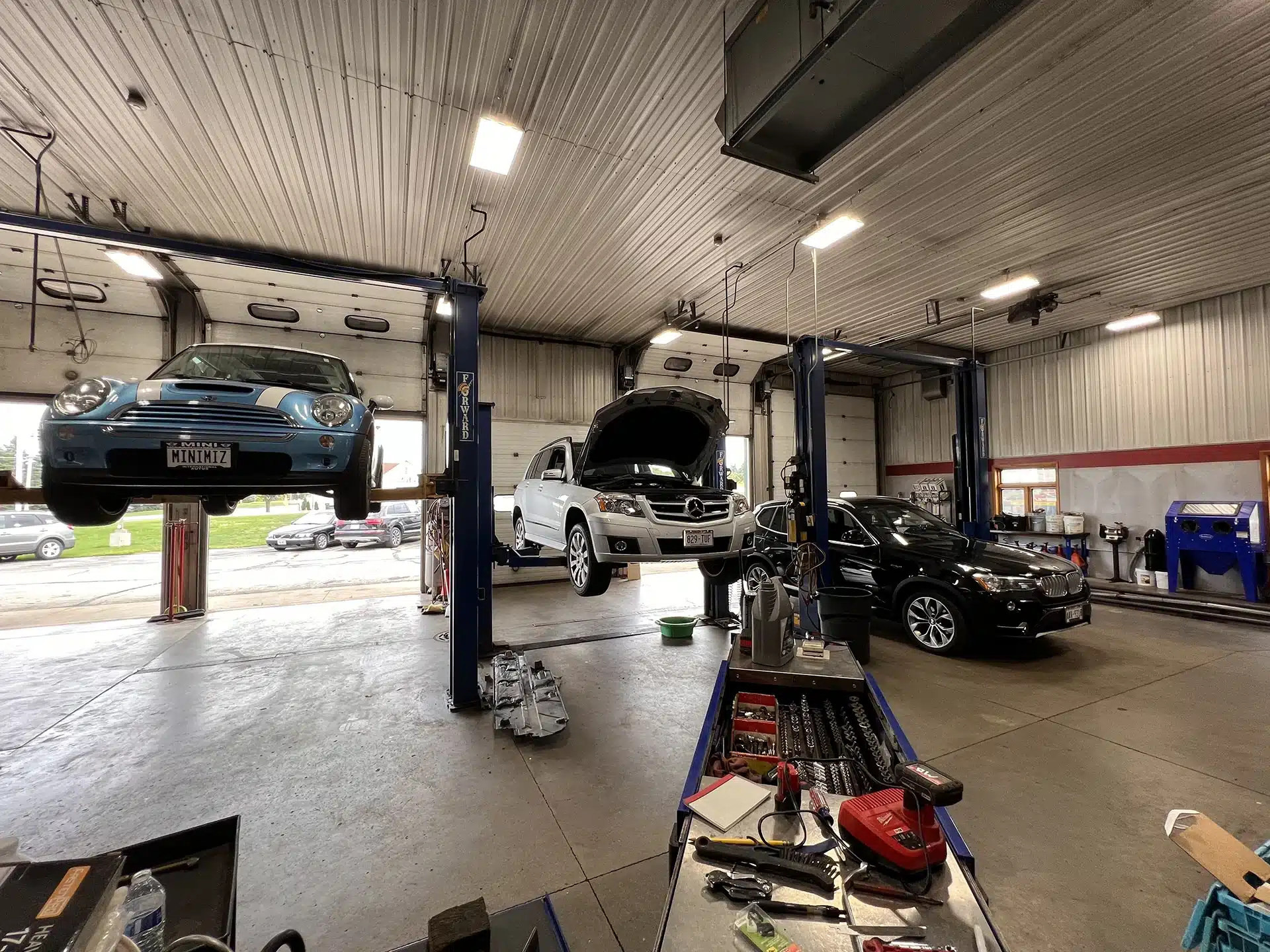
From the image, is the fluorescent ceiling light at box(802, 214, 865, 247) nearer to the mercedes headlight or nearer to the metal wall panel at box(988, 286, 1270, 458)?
the mercedes headlight

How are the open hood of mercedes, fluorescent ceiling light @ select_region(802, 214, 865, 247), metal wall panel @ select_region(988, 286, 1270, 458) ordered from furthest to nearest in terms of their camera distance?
metal wall panel @ select_region(988, 286, 1270, 458) < fluorescent ceiling light @ select_region(802, 214, 865, 247) < the open hood of mercedes

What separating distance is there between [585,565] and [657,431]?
149cm

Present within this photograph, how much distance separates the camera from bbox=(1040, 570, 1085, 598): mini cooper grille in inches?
179

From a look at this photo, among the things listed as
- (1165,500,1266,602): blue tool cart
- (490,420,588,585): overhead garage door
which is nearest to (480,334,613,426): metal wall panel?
(490,420,588,585): overhead garage door

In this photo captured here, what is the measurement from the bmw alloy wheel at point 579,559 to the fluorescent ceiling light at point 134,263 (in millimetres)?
5913

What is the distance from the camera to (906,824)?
1.30 meters

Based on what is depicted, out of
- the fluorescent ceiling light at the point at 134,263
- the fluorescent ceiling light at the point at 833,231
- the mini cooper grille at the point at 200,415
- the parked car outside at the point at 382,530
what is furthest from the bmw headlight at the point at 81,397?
the parked car outside at the point at 382,530

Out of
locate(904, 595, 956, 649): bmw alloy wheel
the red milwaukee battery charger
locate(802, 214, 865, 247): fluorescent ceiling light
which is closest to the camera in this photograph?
the red milwaukee battery charger

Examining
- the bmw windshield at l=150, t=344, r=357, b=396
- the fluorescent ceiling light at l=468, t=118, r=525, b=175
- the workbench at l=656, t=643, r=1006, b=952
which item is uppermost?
the fluorescent ceiling light at l=468, t=118, r=525, b=175

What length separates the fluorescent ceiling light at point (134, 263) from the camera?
562cm

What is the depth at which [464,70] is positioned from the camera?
11.3 feet

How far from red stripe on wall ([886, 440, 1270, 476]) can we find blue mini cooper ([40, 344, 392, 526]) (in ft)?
36.8

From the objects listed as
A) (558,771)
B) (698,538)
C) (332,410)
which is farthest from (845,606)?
(332,410)

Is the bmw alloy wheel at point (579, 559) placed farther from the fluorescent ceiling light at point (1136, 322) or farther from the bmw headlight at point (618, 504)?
the fluorescent ceiling light at point (1136, 322)
